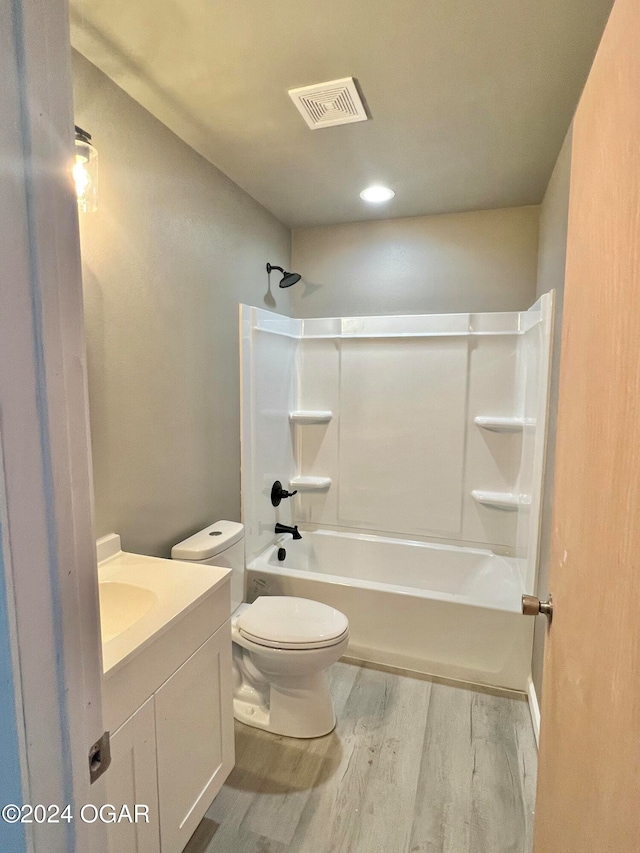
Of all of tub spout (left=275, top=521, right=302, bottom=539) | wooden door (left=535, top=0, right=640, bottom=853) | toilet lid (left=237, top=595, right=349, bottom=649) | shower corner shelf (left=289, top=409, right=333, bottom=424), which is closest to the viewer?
wooden door (left=535, top=0, right=640, bottom=853)

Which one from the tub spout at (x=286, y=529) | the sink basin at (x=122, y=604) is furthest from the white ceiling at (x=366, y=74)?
the tub spout at (x=286, y=529)

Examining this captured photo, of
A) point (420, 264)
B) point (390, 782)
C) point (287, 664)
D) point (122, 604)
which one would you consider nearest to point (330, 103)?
point (420, 264)

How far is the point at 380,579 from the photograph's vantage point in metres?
2.89

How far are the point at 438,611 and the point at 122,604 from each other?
4.85 feet

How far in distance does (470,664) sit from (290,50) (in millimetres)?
2539

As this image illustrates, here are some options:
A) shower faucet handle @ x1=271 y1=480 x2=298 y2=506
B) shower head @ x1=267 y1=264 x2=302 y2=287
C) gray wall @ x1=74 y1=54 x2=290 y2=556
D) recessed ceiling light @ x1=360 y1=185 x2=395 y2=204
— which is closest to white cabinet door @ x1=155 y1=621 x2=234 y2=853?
gray wall @ x1=74 y1=54 x2=290 y2=556

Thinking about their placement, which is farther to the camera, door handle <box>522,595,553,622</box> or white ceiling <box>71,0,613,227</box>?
white ceiling <box>71,0,613,227</box>

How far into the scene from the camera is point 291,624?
1807mm

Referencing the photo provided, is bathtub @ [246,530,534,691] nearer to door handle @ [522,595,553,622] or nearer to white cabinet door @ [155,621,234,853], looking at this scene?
white cabinet door @ [155,621,234,853]

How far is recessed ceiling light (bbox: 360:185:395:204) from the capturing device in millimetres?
2328

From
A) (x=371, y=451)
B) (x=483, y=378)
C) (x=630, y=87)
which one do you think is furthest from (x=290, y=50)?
(x=371, y=451)

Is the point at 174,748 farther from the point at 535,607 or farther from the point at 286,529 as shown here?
the point at 286,529

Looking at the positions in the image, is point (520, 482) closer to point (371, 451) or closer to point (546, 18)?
point (371, 451)

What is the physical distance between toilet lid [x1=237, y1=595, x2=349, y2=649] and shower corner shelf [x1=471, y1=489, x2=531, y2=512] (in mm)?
1249
